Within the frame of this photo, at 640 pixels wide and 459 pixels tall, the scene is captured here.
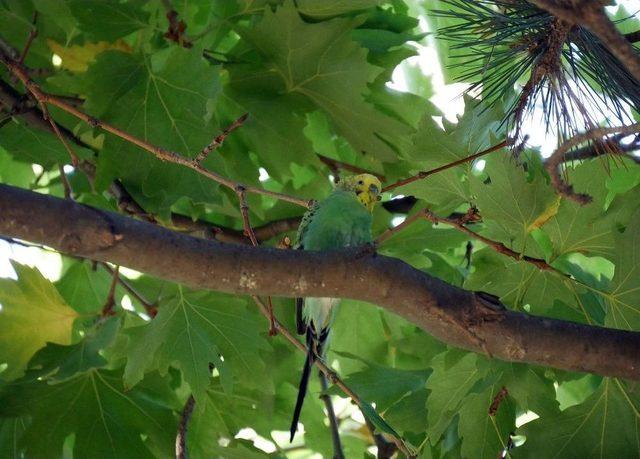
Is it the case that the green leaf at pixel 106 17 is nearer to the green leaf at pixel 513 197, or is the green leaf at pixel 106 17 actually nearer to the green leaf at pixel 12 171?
the green leaf at pixel 12 171

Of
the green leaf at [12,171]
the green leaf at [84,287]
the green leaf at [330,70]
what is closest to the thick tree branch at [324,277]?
the green leaf at [330,70]

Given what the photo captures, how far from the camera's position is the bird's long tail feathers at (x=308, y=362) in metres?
2.76

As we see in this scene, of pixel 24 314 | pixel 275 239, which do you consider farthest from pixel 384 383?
pixel 24 314

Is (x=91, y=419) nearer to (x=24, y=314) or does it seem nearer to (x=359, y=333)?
(x=24, y=314)

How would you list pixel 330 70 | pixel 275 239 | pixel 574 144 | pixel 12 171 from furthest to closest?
1. pixel 12 171
2. pixel 275 239
3. pixel 330 70
4. pixel 574 144

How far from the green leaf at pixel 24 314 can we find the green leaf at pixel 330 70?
113cm

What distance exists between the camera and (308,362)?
2.76 m

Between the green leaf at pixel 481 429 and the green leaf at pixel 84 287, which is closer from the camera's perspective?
the green leaf at pixel 481 429

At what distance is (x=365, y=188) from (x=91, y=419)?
4.08 ft

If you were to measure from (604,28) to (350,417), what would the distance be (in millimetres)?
2944

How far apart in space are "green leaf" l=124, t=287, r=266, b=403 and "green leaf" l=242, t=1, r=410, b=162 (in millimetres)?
817

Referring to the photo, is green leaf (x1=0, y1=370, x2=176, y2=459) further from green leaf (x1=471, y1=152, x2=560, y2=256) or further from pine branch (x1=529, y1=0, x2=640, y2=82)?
pine branch (x1=529, y1=0, x2=640, y2=82)

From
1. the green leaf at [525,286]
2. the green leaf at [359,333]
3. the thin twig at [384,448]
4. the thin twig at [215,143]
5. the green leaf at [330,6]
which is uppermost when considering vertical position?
the green leaf at [330,6]

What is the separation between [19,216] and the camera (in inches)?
66.2
